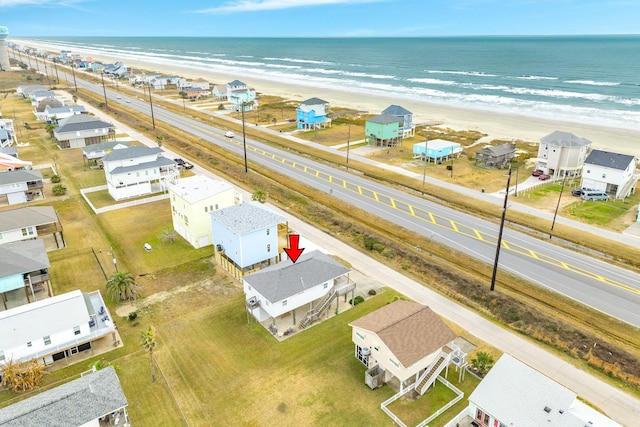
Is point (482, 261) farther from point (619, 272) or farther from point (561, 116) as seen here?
point (561, 116)

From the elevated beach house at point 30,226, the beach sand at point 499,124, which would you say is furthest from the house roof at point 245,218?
the beach sand at point 499,124

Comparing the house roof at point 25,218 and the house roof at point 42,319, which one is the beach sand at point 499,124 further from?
the house roof at point 42,319

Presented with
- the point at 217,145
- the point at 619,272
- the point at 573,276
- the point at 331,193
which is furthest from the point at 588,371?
the point at 217,145

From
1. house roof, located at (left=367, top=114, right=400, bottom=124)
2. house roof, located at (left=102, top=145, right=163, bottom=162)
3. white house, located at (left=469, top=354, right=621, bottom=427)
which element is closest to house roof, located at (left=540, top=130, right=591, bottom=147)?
house roof, located at (left=367, top=114, right=400, bottom=124)

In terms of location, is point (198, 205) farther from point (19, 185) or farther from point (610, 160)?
point (610, 160)

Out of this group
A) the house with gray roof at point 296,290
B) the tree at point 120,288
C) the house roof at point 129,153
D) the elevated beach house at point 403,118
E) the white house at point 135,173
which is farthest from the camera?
the elevated beach house at point 403,118

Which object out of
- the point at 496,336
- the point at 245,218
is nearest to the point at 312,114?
the point at 245,218
